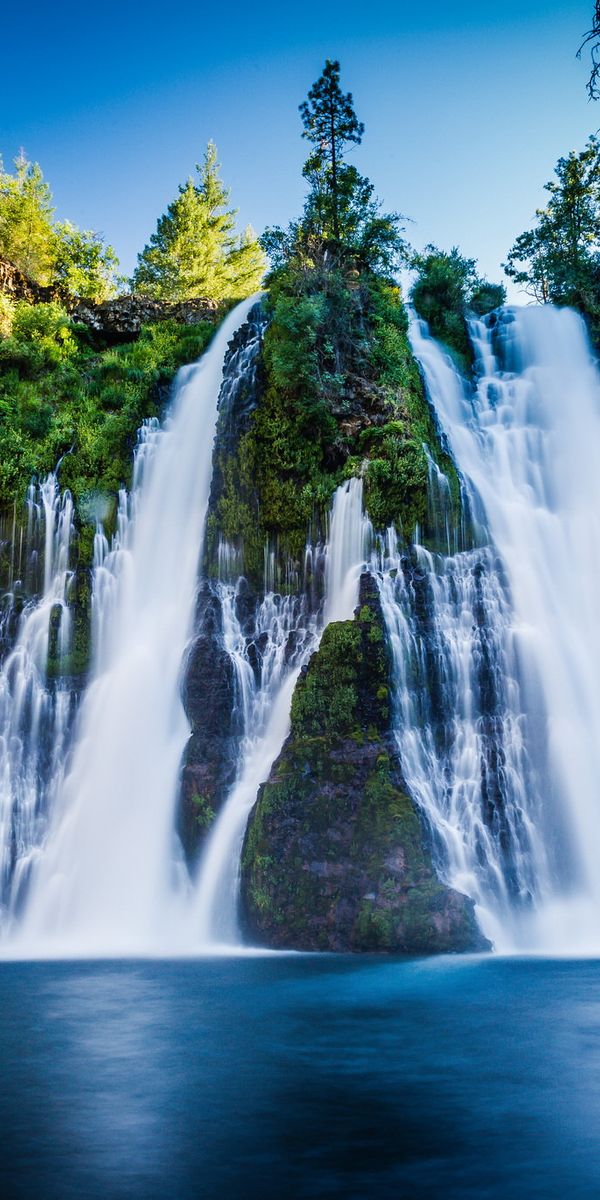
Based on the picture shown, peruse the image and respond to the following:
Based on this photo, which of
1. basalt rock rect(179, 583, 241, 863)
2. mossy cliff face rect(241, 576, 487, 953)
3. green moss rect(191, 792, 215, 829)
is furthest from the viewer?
basalt rock rect(179, 583, 241, 863)

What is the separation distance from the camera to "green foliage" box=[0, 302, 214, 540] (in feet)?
76.5

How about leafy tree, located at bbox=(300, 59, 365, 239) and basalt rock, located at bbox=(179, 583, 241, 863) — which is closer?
basalt rock, located at bbox=(179, 583, 241, 863)

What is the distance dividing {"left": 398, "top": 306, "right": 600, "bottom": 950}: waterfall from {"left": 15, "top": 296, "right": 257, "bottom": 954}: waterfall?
5.07 metres

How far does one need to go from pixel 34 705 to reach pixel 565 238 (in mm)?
26369

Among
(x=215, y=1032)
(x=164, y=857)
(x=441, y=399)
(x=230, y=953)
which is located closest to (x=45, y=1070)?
(x=215, y=1032)

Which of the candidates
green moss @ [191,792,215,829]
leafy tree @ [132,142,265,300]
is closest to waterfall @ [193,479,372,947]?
green moss @ [191,792,215,829]

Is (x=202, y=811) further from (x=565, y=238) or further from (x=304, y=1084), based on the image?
(x=565, y=238)

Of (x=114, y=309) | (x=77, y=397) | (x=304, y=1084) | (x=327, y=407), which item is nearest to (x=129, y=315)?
(x=114, y=309)

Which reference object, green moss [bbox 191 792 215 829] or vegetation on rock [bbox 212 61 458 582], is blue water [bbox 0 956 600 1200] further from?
vegetation on rock [bbox 212 61 458 582]

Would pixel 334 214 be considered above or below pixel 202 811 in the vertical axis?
above

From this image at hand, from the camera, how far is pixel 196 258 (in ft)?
140

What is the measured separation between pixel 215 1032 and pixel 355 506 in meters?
12.2

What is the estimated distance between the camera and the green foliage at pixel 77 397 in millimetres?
23328

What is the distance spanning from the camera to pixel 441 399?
2383 centimetres
